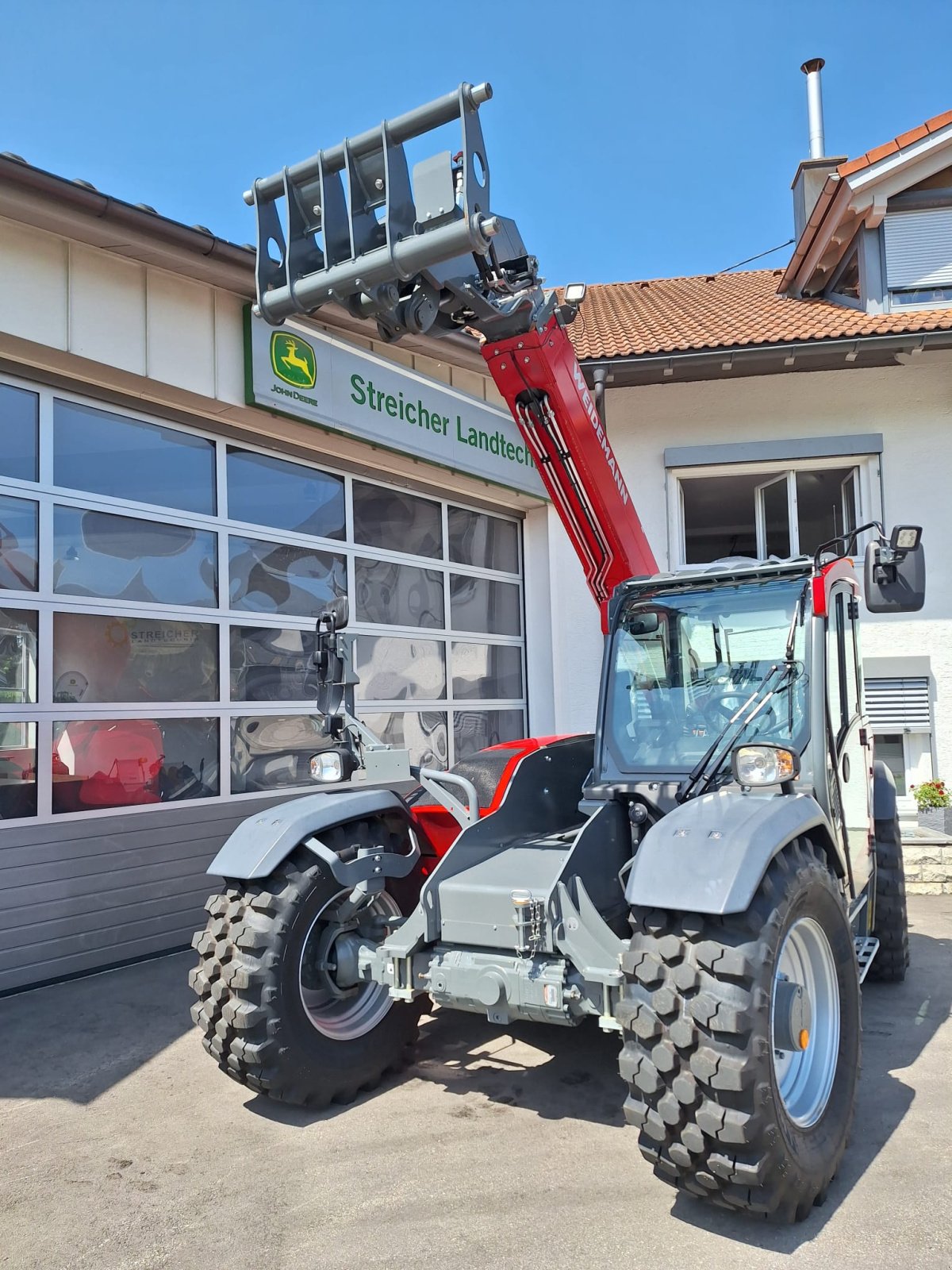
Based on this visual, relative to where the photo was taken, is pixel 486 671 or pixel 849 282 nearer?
pixel 486 671

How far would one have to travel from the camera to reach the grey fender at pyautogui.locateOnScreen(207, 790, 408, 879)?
153 inches

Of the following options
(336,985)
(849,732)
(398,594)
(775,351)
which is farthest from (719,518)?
(336,985)

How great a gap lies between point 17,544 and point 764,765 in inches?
190

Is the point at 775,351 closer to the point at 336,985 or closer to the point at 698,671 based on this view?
the point at 698,671

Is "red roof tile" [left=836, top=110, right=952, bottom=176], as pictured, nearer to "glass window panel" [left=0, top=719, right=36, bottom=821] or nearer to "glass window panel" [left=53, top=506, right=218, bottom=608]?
"glass window panel" [left=53, top=506, right=218, bottom=608]

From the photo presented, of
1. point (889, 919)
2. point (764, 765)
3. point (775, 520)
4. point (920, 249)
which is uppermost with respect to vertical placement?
point (920, 249)

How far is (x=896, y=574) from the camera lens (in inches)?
170

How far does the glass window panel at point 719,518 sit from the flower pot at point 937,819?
3.29m

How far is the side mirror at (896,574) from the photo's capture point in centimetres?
427

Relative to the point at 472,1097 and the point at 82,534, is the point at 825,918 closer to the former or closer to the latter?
the point at 472,1097

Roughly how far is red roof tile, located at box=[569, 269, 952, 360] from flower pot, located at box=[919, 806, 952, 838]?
4.48 m

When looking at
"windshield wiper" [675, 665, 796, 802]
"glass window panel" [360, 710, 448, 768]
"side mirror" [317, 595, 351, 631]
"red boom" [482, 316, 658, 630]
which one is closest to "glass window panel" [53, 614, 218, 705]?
"glass window panel" [360, 710, 448, 768]

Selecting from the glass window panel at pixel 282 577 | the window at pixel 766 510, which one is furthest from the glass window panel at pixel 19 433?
the window at pixel 766 510

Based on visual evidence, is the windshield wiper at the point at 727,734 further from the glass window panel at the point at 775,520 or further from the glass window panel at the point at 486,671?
the glass window panel at the point at 775,520
